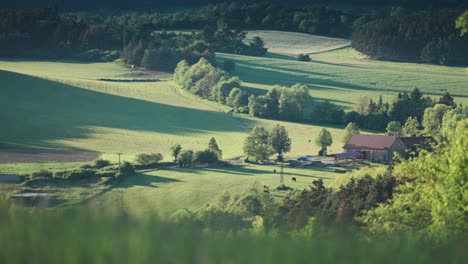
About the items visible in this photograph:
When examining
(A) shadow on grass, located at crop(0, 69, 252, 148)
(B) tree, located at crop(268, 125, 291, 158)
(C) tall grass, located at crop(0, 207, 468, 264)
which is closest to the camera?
(C) tall grass, located at crop(0, 207, 468, 264)

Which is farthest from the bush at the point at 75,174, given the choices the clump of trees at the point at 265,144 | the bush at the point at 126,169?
the clump of trees at the point at 265,144

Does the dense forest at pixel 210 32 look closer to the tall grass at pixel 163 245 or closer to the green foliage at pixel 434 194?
the green foliage at pixel 434 194

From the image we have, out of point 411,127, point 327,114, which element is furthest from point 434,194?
point 327,114

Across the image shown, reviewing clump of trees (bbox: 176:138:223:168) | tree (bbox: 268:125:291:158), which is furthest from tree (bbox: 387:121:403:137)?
clump of trees (bbox: 176:138:223:168)

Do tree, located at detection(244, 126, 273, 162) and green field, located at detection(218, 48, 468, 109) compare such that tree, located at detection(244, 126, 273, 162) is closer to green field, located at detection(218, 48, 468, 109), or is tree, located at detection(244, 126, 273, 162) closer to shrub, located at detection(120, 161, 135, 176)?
shrub, located at detection(120, 161, 135, 176)

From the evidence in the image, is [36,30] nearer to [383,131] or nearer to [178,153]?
[383,131]

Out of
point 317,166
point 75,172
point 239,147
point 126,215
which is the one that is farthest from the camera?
point 239,147

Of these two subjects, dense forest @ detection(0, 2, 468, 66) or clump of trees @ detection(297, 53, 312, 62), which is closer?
dense forest @ detection(0, 2, 468, 66)

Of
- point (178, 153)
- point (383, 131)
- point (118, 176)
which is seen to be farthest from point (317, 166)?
point (383, 131)
